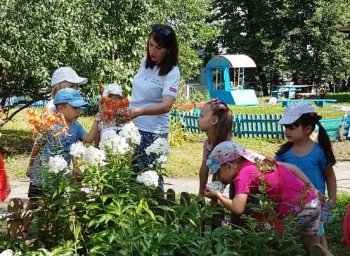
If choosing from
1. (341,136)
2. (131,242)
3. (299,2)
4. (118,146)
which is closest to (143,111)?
(118,146)

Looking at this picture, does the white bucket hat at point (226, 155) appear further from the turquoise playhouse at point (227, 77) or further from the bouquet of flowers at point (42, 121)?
the turquoise playhouse at point (227, 77)

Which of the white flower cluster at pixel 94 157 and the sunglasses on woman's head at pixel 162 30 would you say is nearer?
the white flower cluster at pixel 94 157

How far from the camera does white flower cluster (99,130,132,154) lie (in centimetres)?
319

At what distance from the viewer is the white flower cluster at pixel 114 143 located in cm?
319

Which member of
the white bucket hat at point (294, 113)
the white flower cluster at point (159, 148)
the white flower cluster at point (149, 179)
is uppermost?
the white bucket hat at point (294, 113)

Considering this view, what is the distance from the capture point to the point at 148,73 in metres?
4.27

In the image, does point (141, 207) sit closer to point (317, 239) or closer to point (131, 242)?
point (131, 242)

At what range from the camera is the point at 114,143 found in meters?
3.20

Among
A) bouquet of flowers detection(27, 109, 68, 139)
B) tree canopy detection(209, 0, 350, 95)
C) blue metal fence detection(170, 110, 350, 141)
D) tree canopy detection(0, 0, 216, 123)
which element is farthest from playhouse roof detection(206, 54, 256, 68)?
bouquet of flowers detection(27, 109, 68, 139)

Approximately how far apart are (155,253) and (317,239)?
49.8 inches

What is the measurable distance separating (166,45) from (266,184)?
1.53 meters

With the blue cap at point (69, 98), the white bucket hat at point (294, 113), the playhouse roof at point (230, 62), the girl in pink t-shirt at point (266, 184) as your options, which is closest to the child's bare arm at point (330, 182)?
the white bucket hat at point (294, 113)

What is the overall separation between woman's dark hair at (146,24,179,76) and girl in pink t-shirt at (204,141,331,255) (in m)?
1.12

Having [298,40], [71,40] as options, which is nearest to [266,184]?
[71,40]
